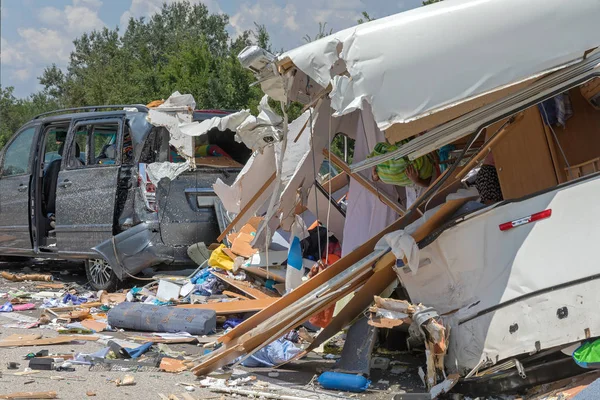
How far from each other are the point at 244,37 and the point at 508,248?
120 ft

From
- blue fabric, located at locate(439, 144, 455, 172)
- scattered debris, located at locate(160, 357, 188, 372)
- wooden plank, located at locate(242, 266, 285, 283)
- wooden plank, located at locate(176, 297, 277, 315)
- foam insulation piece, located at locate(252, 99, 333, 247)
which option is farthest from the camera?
wooden plank, located at locate(242, 266, 285, 283)

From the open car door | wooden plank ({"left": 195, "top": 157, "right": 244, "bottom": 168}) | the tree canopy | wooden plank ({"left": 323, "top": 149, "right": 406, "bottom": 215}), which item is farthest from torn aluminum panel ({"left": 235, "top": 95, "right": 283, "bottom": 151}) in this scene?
the tree canopy

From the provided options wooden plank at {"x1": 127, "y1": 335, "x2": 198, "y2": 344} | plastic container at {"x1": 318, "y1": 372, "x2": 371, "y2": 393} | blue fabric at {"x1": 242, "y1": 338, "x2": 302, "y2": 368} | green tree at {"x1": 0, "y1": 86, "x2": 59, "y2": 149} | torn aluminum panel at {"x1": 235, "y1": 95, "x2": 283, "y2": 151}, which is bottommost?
plastic container at {"x1": 318, "y1": 372, "x2": 371, "y2": 393}

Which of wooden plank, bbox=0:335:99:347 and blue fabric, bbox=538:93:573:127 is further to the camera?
wooden plank, bbox=0:335:99:347

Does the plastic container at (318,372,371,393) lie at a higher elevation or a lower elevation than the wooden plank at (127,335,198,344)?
lower

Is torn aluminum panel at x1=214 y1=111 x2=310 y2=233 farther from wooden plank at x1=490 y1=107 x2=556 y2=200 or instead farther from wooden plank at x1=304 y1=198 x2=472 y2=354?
wooden plank at x1=490 y1=107 x2=556 y2=200

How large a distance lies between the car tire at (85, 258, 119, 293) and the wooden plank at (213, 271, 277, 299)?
1.57m

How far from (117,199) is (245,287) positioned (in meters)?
2.09

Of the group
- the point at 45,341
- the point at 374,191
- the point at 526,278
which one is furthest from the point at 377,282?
the point at 45,341

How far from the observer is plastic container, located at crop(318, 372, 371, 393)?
17.6 feet

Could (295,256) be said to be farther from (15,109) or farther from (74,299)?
(15,109)

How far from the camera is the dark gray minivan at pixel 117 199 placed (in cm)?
890

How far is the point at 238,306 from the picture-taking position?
7.62m

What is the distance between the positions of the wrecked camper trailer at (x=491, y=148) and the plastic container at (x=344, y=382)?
0.51 meters
